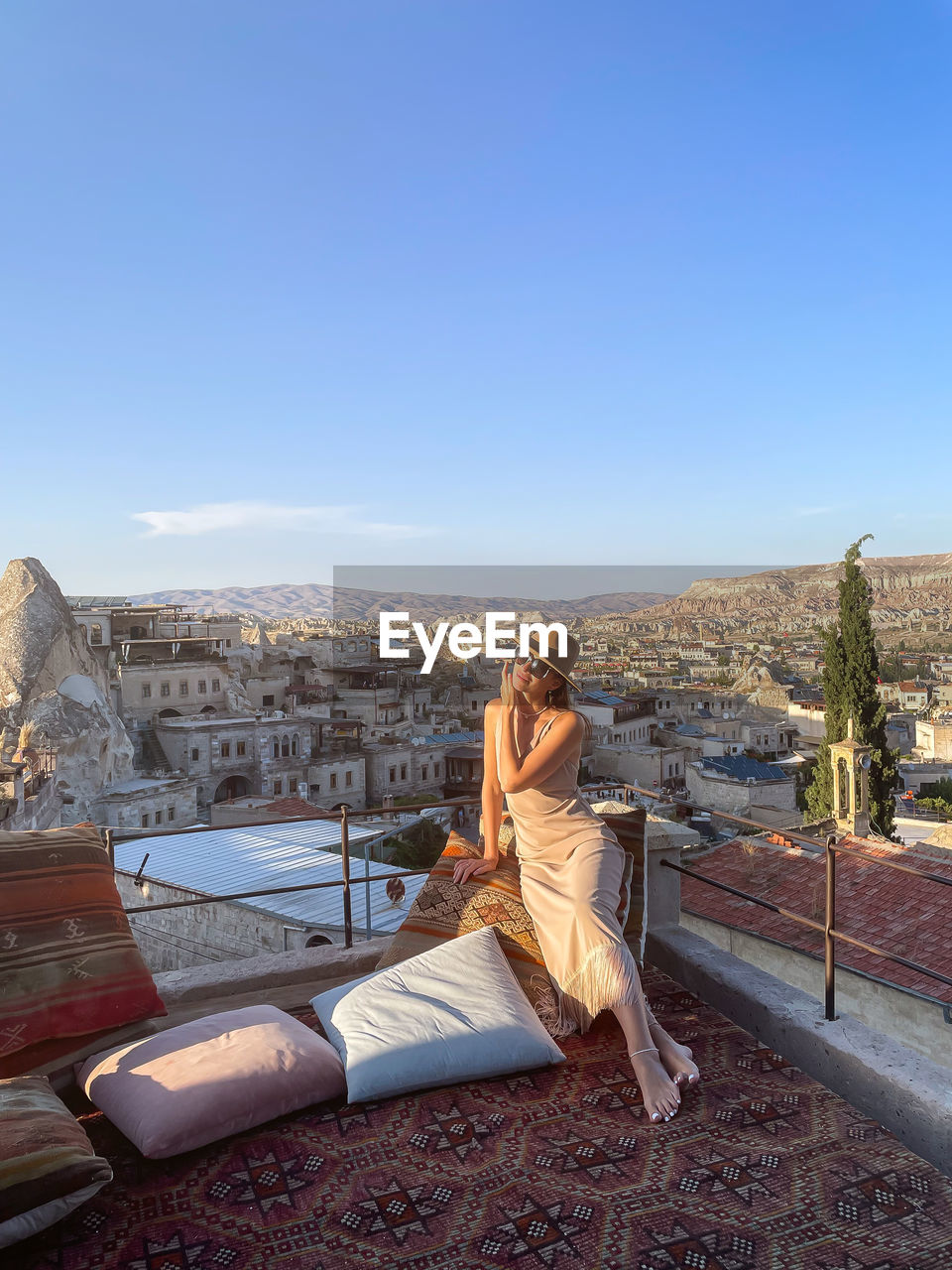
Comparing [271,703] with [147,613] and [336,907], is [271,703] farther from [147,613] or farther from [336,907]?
[336,907]

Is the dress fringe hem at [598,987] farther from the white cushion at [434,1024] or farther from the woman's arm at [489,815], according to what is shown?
the woman's arm at [489,815]

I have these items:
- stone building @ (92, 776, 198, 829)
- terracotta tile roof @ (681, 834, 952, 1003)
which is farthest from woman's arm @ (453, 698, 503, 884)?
stone building @ (92, 776, 198, 829)

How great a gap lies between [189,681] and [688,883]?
101 feet

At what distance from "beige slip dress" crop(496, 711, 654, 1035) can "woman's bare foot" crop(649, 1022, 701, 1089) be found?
2.1 inches

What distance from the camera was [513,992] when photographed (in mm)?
2775

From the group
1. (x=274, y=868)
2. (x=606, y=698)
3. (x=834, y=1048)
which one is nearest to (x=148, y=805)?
(x=274, y=868)

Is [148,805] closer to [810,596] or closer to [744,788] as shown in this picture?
[744,788]

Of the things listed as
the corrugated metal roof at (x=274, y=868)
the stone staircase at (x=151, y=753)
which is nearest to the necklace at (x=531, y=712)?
the corrugated metal roof at (x=274, y=868)

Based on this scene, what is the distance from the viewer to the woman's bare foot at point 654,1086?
2307 millimetres

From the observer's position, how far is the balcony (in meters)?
1.80

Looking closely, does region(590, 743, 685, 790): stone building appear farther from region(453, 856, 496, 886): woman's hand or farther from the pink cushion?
the pink cushion

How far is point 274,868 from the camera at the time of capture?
1118 centimetres

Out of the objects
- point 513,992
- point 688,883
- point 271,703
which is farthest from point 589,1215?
point 271,703

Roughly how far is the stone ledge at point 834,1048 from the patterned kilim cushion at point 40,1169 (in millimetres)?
2023
